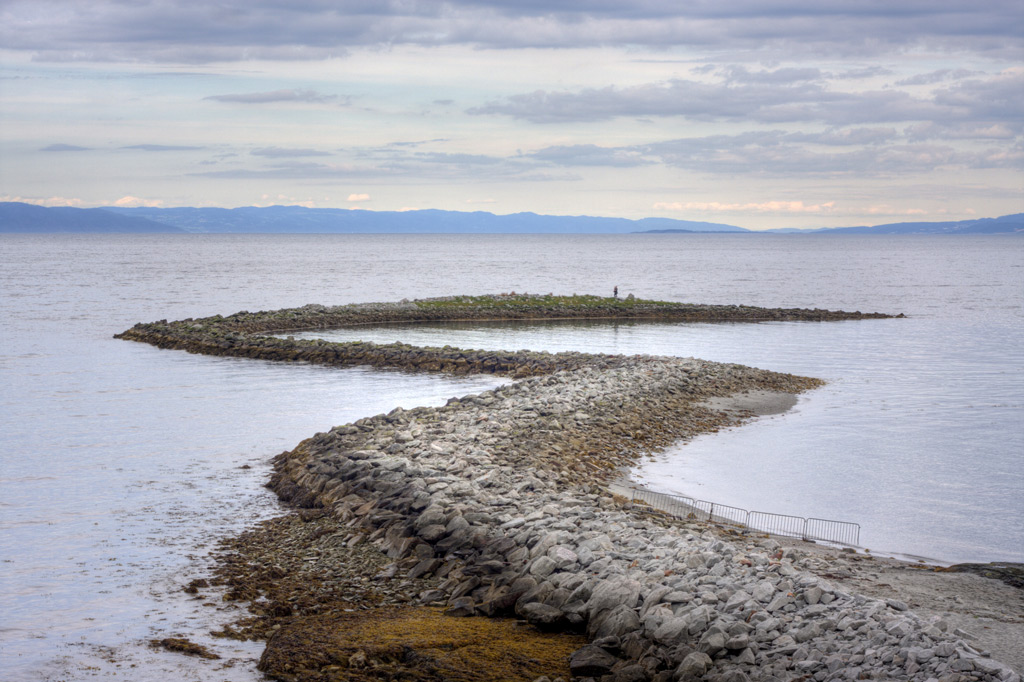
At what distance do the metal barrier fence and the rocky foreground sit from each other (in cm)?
74

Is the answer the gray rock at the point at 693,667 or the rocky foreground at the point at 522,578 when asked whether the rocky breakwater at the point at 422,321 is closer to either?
the rocky foreground at the point at 522,578

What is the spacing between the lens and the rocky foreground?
7230 mm

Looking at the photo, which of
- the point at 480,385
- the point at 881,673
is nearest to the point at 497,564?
the point at 881,673

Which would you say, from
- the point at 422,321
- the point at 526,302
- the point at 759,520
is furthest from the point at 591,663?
the point at 526,302

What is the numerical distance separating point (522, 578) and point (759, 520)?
505 cm

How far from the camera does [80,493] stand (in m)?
13.6

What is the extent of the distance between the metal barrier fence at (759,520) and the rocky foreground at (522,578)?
74cm

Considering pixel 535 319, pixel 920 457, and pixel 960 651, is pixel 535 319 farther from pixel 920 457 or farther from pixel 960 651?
pixel 960 651

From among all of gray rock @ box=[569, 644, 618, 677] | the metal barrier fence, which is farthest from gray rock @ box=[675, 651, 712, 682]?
the metal barrier fence

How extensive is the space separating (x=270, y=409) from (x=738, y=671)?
54.7ft

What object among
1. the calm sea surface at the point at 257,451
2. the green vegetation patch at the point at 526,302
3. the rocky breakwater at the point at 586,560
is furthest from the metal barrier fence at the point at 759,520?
the green vegetation patch at the point at 526,302

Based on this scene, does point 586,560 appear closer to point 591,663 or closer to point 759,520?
point 591,663

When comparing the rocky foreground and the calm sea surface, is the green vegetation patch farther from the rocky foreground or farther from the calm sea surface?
the rocky foreground

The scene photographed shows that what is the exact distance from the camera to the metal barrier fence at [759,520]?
11.9 metres
